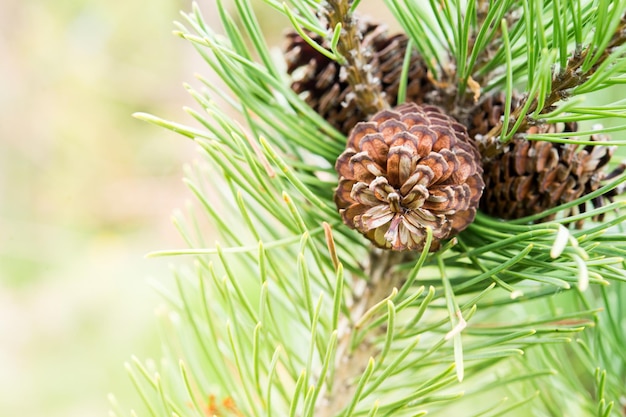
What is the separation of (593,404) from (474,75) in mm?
204

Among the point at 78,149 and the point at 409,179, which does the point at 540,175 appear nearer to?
the point at 409,179

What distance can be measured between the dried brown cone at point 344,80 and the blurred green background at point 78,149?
112 cm

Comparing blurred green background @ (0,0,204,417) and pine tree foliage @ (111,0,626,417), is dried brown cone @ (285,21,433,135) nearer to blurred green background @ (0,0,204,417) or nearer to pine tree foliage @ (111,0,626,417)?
pine tree foliage @ (111,0,626,417)

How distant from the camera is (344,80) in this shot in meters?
0.28

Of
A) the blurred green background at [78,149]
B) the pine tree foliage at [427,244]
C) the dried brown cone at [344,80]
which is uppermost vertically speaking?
the blurred green background at [78,149]

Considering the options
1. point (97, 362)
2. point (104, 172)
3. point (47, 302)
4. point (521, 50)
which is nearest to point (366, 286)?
point (521, 50)

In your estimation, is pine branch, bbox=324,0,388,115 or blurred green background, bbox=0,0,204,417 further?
blurred green background, bbox=0,0,204,417

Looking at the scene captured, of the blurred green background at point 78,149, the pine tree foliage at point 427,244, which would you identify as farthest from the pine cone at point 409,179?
the blurred green background at point 78,149

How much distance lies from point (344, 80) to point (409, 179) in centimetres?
8

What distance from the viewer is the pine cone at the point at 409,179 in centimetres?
22

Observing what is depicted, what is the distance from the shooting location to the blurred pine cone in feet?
0.81

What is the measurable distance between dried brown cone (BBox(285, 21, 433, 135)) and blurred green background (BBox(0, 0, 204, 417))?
1.12 meters

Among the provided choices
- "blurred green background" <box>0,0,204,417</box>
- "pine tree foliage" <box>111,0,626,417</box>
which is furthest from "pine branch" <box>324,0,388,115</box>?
"blurred green background" <box>0,0,204,417</box>

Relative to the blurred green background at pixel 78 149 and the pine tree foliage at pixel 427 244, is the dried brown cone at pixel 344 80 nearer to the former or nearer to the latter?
the pine tree foliage at pixel 427 244
